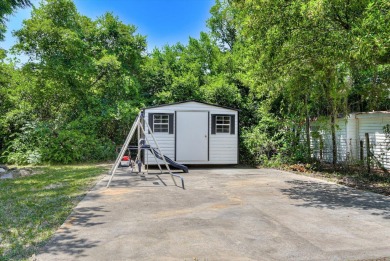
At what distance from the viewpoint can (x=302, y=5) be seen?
19.5ft

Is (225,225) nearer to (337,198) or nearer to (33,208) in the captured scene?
(337,198)

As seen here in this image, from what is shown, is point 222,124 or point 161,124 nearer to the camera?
point 161,124

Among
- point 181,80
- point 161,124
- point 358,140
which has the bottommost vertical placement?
point 358,140

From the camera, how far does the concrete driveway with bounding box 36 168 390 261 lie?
3.30 m

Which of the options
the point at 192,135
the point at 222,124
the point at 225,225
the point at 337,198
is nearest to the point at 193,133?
the point at 192,135

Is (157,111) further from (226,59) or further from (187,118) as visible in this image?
(226,59)

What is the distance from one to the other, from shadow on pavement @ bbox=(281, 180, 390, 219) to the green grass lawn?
407cm

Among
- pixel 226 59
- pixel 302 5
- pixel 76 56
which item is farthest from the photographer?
pixel 226 59

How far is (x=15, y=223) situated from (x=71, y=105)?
11.6 metres

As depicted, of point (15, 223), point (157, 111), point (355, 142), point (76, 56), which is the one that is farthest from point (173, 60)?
point (15, 223)

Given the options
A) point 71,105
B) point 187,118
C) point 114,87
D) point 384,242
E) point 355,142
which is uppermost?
point 114,87

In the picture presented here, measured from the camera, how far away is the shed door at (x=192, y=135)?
11688 millimetres

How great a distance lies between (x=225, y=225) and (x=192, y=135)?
760 cm

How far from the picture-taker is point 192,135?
463 inches
